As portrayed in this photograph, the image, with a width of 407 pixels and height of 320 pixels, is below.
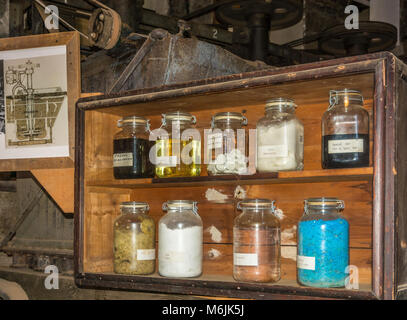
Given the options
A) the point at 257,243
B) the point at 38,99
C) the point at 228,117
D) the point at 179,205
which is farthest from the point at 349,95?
the point at 38,99

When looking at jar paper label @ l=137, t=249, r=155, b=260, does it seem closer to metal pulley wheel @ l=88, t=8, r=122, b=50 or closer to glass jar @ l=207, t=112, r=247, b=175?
glass jar @ l=207, t=112, r=247, b=175

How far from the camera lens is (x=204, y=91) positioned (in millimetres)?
1438

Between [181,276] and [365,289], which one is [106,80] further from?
[365,289]

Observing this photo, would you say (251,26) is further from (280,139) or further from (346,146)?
(346,146)

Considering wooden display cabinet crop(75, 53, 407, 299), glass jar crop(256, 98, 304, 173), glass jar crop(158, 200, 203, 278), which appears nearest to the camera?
wooden display cabinet crop(75, 53, 407, 299)

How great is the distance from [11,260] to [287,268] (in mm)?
2543

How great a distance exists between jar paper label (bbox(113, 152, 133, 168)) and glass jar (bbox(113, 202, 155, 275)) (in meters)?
0.13

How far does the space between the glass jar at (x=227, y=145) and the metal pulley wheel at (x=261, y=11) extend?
1.69 m

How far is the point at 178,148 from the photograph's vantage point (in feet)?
5.21

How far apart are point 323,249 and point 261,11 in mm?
2355

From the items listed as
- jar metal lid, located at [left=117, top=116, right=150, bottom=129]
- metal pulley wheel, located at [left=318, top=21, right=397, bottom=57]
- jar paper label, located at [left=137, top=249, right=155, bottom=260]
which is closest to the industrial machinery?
metal pulley wheel, located at [left=318, top=21, right=397, bottom=57]

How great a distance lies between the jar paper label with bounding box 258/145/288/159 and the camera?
4.51 feet

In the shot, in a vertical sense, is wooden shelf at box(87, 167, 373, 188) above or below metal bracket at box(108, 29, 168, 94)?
below
